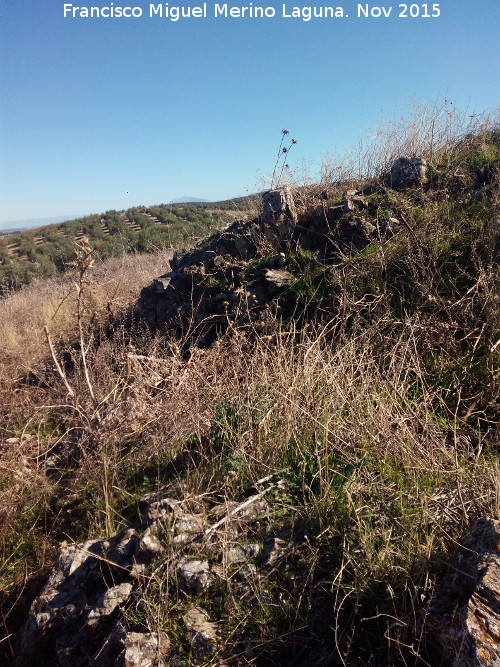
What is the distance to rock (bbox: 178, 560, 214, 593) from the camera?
6.40 ft

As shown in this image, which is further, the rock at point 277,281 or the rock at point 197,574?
the rock at point 277,281

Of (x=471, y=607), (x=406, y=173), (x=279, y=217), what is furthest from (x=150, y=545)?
(x=406, y=173)

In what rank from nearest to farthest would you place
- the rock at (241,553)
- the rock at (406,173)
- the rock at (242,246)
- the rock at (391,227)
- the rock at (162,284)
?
the rock at (241,553) → the rock at (391,227) → the rock at (406,173) → the rock at (242,246) → the rock at (162,284)

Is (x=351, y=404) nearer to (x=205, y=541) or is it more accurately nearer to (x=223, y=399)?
(x=223, y=399)

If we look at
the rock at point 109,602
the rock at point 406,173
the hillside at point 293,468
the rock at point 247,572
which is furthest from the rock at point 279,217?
the rock at point 109,602

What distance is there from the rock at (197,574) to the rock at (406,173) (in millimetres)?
5435

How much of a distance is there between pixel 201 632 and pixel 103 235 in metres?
24.2

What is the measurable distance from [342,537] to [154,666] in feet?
3.23

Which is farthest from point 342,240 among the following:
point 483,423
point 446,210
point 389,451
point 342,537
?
point 342,537

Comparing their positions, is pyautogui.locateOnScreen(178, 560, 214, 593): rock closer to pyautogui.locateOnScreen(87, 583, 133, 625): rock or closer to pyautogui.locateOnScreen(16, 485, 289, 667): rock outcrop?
pyautogui.locateOnScreen(16, 485, 289, 667): rock outcrop

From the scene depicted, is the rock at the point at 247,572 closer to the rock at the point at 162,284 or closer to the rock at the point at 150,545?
the rock at the point at 150,545

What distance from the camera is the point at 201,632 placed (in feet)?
5.78

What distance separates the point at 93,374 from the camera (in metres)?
4.60

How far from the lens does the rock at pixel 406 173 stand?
567 centimetres
